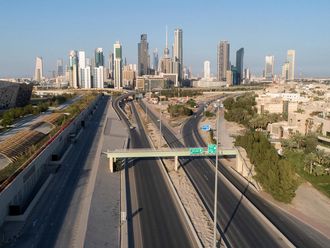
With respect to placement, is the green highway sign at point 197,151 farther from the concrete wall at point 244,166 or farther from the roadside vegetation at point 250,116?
the roadside vegetation at point 250,116

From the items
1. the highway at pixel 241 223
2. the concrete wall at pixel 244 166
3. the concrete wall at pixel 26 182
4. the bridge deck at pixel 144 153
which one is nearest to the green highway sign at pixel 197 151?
the bridge deck at pixel 144 153

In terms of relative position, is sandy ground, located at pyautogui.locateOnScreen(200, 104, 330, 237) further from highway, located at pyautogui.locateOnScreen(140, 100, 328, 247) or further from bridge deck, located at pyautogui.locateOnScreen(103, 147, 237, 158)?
bridge deck, located at pyautogui.locateOnScreen(103, 147, 237, 158)

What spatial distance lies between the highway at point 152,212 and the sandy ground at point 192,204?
2.78ft

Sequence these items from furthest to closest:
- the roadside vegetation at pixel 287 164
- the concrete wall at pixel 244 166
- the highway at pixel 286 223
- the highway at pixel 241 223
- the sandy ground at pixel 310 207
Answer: the concrete wall at pixel 244 166 < the roadside vegetation at pixel 287 164 < the sandy ground at pixel 310 207 < the highway at pixel 286 223 < the highway at pixel 241 223

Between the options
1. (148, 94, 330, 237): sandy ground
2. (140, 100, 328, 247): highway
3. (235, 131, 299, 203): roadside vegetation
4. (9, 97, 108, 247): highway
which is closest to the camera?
(9, 97, 108, 247): highway

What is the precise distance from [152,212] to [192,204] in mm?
3748

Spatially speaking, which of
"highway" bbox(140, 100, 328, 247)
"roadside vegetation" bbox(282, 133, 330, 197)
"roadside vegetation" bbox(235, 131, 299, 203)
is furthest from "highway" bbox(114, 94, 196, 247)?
"roadside vegetation" bbox(282, 133, 330, 197)

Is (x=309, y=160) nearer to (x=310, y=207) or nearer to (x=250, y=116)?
(x=310, y=207)

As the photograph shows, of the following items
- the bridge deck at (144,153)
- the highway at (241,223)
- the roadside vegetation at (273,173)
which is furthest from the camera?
the bridge deck at (144,153)

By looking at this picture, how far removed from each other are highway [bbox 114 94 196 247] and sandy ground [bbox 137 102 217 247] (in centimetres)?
85

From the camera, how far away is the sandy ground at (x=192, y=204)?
81.4ft

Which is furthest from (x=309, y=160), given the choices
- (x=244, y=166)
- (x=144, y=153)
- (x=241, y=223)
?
(x=241, y=223)

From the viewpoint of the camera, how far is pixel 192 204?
100 ft

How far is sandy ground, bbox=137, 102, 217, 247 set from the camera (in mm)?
24812
